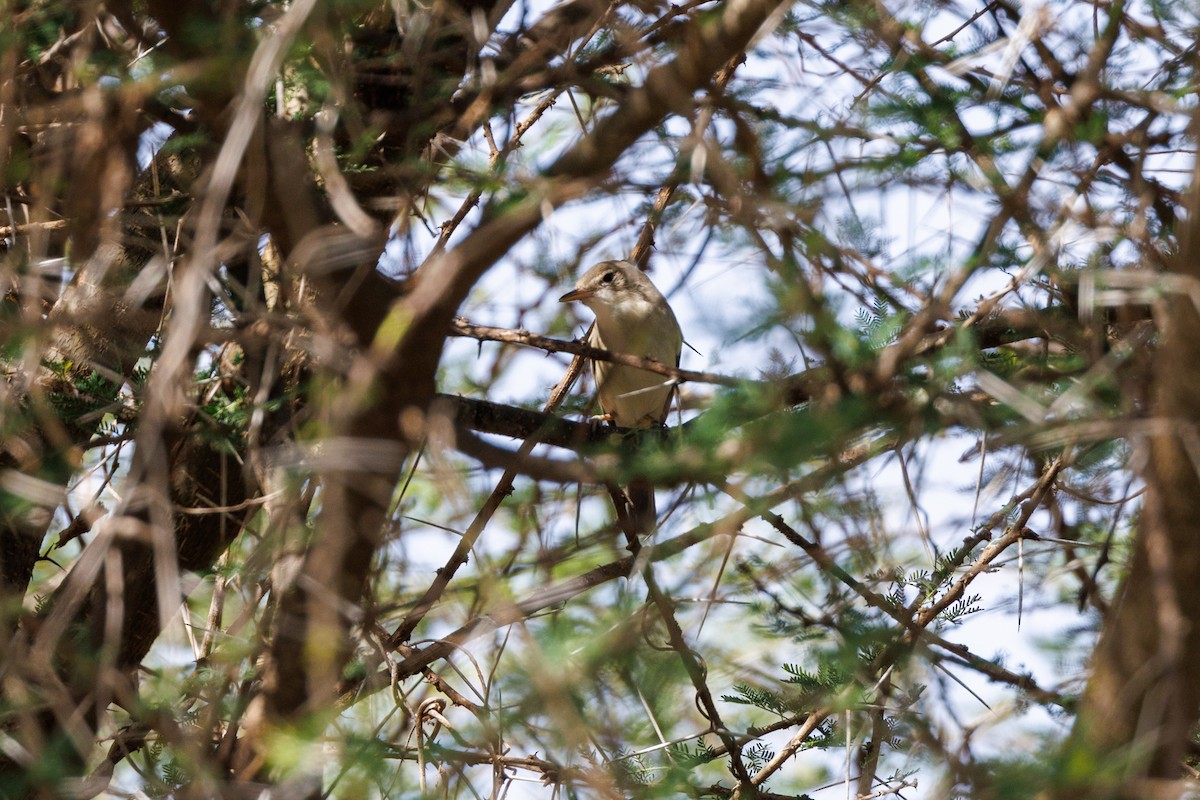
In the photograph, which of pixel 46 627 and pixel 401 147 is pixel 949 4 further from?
pixel 46 627

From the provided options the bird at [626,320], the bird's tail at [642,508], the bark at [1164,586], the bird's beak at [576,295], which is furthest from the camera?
the bird at [626,320]

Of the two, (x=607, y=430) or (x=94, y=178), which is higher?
(x=607, y=430)

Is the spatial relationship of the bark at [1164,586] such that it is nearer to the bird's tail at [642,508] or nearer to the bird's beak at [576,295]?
the bird's tail at [642,508]

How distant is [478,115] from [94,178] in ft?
3.45

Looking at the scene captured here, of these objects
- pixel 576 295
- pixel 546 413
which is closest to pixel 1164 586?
pixel 546 413

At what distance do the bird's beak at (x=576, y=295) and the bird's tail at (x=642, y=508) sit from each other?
1.24m

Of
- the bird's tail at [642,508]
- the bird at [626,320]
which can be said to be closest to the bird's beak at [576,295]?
the bird at [626,320]

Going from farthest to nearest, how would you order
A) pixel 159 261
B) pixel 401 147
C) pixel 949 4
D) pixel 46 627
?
pixel 401 147, pixel 949 4, pixel 159 261, pixel 46 627

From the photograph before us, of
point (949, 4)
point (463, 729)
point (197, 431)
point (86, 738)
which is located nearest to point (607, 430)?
point (463, 729)

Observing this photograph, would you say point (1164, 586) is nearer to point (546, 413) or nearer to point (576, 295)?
point (546, 413)

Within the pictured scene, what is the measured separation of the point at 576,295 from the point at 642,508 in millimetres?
1351

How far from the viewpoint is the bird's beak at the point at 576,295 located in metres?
6.50

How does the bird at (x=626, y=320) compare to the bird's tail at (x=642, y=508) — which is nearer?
the bird's tail at (x=642, y=508)

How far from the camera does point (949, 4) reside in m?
3.83
